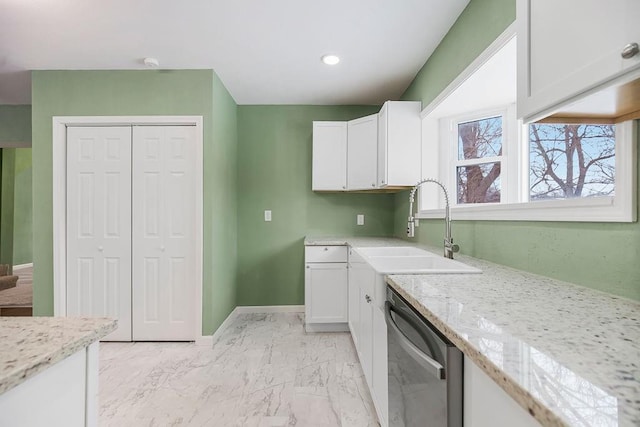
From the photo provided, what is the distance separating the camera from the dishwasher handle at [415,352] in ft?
2.59

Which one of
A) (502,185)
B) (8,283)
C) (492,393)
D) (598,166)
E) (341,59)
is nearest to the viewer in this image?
(492,393)

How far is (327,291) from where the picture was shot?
302 cm

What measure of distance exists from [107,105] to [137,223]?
107 centimetres

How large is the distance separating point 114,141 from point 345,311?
2.64m

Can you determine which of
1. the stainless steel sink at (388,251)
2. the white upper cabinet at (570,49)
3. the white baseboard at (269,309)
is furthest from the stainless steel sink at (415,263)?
the white baseboard at (269,309)

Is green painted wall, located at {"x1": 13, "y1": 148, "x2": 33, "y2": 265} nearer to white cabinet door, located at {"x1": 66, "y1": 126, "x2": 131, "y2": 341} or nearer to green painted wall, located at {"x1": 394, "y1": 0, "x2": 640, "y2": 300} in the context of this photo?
white cabinet door, located at {"x1": 66, "y1": 126, "x2": 131, "y2": 341}

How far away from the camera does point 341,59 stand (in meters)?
2.56

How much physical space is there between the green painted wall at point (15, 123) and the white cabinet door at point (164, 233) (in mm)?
2186

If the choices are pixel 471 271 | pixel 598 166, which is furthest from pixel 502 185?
pixel 471 271

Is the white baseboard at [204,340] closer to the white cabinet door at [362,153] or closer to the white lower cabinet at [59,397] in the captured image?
the white cabinet door at [362,153]

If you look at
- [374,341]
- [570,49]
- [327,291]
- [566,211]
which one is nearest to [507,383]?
[570,49]

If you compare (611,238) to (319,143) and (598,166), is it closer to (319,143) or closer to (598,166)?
(598,166)

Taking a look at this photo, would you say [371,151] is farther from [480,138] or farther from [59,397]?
[59,397]

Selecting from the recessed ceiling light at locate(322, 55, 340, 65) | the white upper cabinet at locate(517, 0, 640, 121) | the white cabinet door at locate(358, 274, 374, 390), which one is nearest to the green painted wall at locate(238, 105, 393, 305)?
the recessed ceiling light at locate(322, 55, 340, 65)
